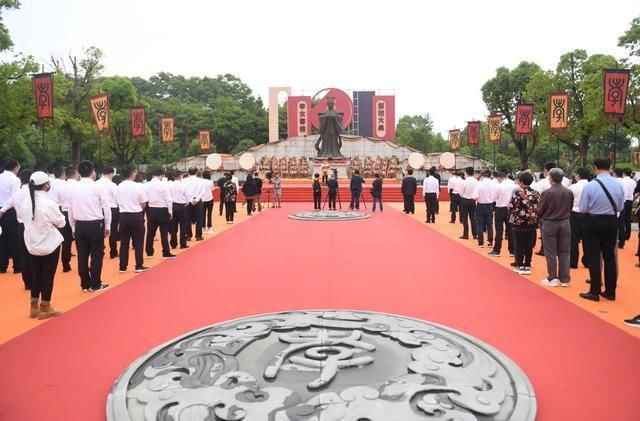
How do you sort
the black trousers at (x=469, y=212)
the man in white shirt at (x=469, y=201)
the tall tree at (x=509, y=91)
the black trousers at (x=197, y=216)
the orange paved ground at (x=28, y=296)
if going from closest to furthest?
the orange paved ground at (x=28, y=296) → the man in white shirt at (x=469, y=201) → the black trousers at (x=469, y=212) → the black trousers at (x=197, y=216) → the tall tree at (x=509, y=91)

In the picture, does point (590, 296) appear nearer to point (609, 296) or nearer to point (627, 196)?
point (609, 296)

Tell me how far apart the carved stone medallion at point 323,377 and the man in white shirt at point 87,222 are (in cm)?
256

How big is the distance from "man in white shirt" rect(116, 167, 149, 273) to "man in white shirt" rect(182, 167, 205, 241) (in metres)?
2.14

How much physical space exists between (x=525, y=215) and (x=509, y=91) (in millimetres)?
31966

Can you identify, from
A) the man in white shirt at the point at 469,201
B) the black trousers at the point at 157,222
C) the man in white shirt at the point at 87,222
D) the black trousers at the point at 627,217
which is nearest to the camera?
the man in white shirt at the point at 87,222

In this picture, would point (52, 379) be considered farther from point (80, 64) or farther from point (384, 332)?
point (80, 64)

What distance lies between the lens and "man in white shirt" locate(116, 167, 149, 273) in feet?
22.3

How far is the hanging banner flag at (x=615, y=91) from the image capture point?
35.8ft

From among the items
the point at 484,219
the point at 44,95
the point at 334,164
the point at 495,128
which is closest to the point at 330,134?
the point at 334,164

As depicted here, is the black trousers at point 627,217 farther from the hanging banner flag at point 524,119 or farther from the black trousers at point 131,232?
the black trousers at point 131,232

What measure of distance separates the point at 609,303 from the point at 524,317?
4.20ft

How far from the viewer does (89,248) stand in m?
5.94

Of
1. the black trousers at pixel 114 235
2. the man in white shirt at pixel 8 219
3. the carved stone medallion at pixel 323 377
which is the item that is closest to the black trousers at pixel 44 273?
the carved stone medallion at pixel 323 377

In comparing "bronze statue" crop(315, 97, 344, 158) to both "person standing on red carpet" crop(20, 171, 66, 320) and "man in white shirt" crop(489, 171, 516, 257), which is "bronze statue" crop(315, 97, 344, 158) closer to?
"man in white shirt" crop(489, 171, 516, 257)
